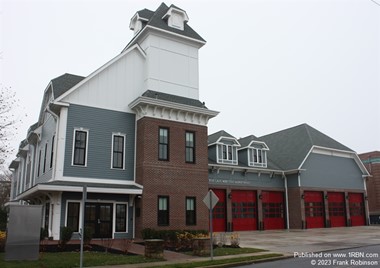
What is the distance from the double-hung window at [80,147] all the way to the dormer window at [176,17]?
9.91 meters

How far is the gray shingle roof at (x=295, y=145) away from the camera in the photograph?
36.9m

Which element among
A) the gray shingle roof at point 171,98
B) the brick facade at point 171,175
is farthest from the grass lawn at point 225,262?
the gray shingle roof at point 171,98

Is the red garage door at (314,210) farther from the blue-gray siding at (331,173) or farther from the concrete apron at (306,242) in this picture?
the concrete apron at (306,242)

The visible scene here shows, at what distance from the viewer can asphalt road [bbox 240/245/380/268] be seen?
13328 millimetres

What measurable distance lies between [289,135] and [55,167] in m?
29.0

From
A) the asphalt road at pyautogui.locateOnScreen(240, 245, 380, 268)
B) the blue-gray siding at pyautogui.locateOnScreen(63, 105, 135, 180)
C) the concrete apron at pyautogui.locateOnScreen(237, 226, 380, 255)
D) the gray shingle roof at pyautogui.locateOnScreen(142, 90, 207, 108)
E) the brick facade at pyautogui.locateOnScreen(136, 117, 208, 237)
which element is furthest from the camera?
the gray shingle roof at pyautogui.locateOnScreen(142, 90, 207, 108)

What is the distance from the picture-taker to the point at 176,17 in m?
26.5

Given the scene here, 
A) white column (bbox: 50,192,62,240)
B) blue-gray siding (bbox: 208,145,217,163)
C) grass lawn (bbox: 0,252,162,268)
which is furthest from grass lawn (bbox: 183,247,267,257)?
blue-gray siding (bbox: 208,145,217,163)

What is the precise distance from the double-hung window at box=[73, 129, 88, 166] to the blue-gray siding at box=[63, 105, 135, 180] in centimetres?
23

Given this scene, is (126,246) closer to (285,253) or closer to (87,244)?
(87,244)

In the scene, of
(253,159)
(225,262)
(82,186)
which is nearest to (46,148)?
(82,186)

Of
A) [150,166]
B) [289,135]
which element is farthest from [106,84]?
[289,135]

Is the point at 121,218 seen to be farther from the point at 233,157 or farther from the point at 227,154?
the point at 233,157

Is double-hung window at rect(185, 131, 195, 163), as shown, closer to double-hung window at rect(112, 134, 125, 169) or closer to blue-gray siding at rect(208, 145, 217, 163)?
double-hung window at rect(112, 134, 125, 169)
